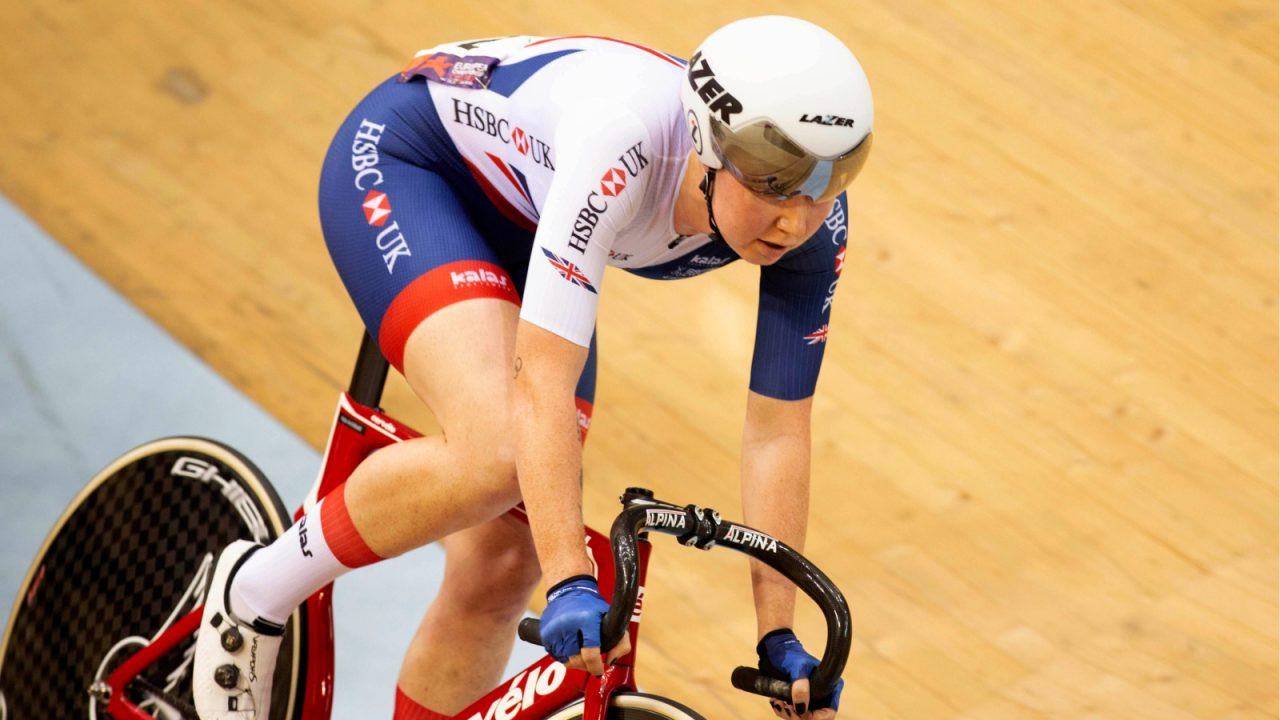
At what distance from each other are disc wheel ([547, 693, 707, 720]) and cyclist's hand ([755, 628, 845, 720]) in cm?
14

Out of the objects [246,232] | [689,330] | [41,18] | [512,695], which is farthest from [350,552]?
[41,18]

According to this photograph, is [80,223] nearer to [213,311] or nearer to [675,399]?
[213,311]

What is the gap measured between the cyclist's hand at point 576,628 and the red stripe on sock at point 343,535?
1.66 ft

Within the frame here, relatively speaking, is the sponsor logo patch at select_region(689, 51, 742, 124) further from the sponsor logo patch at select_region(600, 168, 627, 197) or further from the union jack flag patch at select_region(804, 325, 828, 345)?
the union jack flag patch at select_region(804, 325, 828, 345)

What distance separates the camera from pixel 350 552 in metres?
2.17

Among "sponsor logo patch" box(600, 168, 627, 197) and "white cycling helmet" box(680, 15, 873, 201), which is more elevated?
"white cycling helmet" box(680, 15, 873, 201)

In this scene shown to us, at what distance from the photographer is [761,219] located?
181 cm

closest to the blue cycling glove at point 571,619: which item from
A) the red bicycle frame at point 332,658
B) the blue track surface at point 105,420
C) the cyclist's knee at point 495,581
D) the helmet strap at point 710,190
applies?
the red bicycle frame at point 332,658

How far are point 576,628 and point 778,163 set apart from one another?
23.0 inches

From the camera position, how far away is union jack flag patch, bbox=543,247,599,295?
6.04 ft

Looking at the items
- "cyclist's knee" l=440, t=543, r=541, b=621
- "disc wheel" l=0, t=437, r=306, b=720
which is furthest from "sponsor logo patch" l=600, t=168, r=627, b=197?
"disc wheel" l=0, t=437, r=306, b=720

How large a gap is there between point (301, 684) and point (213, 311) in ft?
6.11

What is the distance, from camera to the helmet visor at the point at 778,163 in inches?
68.4

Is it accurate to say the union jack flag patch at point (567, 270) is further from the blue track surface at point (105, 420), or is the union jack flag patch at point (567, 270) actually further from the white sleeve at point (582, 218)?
the blue track surface at point (105, 420)
